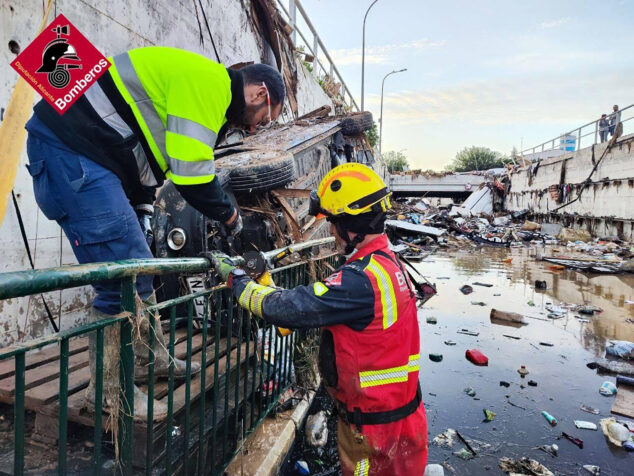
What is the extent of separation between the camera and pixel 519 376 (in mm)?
3861

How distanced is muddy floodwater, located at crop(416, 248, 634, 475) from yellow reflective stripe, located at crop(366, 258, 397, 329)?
1.56m

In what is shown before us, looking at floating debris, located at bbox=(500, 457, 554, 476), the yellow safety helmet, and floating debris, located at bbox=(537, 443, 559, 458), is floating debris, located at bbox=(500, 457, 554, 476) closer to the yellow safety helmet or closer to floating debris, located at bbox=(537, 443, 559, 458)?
floating debris, located at bbox=(537, 443, 559, 458)

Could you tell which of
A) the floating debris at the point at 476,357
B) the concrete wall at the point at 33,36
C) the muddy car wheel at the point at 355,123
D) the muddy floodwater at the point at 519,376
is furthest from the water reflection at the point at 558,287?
the concrete wall at the point at 33,36

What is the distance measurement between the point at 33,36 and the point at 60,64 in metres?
1.01

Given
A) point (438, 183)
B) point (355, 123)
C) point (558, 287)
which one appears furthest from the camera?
point (438, 183)

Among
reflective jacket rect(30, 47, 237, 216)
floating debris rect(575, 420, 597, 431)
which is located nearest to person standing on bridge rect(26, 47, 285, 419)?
reflective jacket rect(30, 47, 237, 216)

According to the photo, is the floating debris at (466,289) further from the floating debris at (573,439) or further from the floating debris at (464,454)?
the floating debris at (464,454)

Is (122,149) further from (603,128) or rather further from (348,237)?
(603,128)

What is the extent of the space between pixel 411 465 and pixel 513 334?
3.88 metres

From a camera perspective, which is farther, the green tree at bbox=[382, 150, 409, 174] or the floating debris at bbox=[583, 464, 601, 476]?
the green tree at bbox=[382, 150, 409, 174]

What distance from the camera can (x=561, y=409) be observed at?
3279 millimetres

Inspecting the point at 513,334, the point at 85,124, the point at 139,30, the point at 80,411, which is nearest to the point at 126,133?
the point at 85,124

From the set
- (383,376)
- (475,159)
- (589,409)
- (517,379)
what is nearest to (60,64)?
(383,376)

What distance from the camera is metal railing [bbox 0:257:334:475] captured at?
0.93 metres
